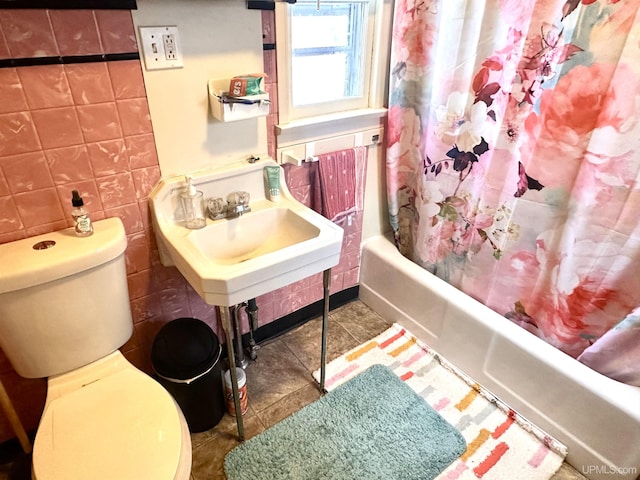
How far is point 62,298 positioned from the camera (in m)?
1.11

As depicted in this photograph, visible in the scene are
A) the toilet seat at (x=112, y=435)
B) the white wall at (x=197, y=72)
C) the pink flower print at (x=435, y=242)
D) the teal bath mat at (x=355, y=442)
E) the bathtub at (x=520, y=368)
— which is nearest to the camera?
the toilet seat at (x=112, y=435)

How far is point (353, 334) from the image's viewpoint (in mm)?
1950

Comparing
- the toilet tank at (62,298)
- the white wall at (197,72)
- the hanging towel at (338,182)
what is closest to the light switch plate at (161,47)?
the white wall at (197,72)

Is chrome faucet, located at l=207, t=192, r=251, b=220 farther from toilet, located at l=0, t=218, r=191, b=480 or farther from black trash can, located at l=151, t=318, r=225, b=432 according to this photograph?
black trash can, located at l=151, t=318, r=225, b=432

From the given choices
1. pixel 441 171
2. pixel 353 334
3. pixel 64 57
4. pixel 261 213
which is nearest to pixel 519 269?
pixel 441 171

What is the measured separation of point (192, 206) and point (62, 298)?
0.45 meters

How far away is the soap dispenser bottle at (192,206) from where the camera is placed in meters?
1.31

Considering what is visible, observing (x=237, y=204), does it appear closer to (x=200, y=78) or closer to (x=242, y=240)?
(x=242, y=240)

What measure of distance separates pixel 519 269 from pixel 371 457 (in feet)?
2.85

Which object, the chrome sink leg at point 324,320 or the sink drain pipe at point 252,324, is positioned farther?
the sink drain pipe at point 252,324

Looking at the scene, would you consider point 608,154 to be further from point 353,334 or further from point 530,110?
point 353,334

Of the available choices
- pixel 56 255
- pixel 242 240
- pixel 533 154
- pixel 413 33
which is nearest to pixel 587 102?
pixel 533 154

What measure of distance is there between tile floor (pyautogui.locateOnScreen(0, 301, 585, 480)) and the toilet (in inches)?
16.3

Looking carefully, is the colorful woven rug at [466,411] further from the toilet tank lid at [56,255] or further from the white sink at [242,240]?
the toilet tank lid at [56,255]
